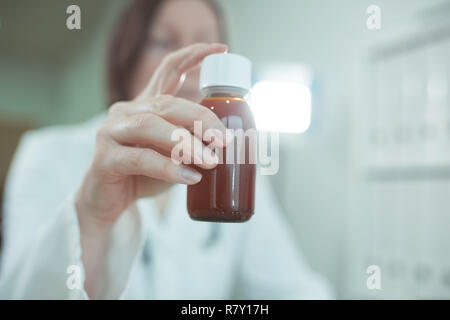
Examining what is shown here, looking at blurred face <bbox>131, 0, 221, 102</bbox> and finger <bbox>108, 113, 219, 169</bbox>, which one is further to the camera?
blurred face <bbox>131, 0, 221, 102</bbox>

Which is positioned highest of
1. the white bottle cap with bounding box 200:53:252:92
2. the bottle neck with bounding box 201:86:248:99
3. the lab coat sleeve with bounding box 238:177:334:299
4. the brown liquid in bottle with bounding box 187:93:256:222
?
the white bottle cap with bounding box 200:53:252:92

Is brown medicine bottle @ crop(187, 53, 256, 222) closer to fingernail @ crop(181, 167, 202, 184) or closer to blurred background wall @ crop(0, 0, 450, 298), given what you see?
fingernail @ crop(181, 167, 202, 184)

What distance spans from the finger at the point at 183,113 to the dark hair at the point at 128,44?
32cm

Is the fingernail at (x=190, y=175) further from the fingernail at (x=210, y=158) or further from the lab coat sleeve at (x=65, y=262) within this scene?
the lab coat sleeve at (x=65, y=262)

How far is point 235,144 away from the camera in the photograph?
0.27 meters

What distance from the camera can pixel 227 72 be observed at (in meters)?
0.29

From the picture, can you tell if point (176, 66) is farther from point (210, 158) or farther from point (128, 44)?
point (128, 44)

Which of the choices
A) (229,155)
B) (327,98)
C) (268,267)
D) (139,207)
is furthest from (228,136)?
(327,98)

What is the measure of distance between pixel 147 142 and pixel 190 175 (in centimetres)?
5

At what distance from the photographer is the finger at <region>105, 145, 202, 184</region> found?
0.91ft

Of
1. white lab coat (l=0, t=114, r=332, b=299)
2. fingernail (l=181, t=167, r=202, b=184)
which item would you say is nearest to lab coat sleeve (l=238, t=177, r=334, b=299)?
white lab coat (l=0, t=114, r=332, b=299)

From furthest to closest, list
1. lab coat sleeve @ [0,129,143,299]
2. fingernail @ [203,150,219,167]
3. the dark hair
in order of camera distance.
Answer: the dark hair < lab coat sleeve @ [0,129,143,299] < fingernail @ [203,150,219,167]

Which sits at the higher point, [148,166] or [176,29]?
[176,29]

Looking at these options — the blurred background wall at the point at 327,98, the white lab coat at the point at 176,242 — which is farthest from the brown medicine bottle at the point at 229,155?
the blurred background wall at the point at 327,98
